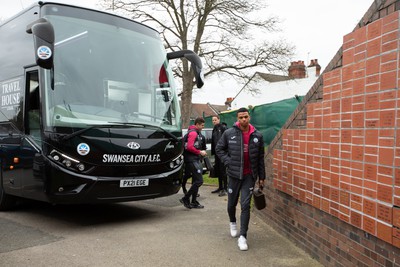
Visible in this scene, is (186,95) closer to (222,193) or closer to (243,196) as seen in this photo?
(222,193)

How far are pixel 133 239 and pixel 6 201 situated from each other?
114 inches

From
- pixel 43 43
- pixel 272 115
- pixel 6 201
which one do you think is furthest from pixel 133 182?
pixel 272 115

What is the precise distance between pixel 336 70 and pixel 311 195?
1.44 meters

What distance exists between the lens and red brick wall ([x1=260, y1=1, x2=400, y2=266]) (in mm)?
2945

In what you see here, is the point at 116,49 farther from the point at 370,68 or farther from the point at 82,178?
the point at 370,68

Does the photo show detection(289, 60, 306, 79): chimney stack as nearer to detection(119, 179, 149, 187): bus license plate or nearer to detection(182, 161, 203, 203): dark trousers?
detection(182, 161, 203, 203): dark trousers

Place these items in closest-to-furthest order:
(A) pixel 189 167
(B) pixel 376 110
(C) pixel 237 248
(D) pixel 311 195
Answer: (B) pixel 376 110
(D) pixel 311 195
(C) pixel 237 248
(A) pixel 189 167

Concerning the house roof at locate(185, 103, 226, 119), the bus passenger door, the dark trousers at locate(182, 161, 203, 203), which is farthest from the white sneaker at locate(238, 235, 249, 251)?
the house roof at locate(185, 103, 226, 119)

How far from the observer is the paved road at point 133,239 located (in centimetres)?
417

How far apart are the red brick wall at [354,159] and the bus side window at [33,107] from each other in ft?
11.6

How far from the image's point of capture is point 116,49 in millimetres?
5832

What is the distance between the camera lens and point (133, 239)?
4961mm

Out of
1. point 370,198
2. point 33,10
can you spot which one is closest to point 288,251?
point 370,198

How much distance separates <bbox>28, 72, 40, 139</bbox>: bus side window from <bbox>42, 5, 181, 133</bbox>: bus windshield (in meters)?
0.28
